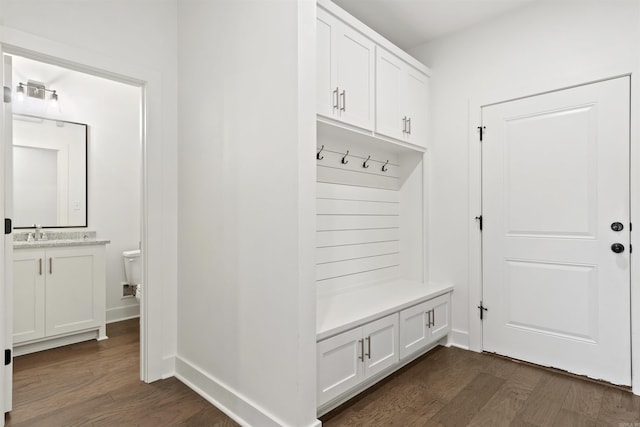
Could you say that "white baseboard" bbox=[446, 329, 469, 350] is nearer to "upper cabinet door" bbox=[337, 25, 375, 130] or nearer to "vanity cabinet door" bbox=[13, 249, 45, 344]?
"upper cabinet door" bbox=[337, 25, 375, 130]

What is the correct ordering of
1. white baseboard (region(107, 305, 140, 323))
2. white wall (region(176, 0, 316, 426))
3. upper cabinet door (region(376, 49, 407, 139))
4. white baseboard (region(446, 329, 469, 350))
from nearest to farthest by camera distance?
white wall (region(176, 0, 316, 426)) < upper cabinet door (region(376, 49, 407, 139)) < white baseboard (region(446, 329, 469, 350)) < white baseboard (region(107, 305, 140, 323))

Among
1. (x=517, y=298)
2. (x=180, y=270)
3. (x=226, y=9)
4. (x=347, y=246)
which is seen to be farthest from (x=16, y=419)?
(x=517, y=298)

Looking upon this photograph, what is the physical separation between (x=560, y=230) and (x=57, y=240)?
4.25m

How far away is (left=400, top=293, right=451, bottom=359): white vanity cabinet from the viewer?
237cm

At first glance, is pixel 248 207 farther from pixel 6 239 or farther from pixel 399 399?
pixel 399 399

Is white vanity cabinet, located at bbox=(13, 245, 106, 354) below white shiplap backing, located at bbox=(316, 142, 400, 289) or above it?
below

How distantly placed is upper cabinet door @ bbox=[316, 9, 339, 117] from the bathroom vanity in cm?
252

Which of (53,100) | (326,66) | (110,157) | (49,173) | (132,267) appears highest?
(53,100)

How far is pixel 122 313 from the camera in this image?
3717 mm

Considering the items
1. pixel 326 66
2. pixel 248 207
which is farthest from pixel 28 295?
pixel 326 66

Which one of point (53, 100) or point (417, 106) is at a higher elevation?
point (53, 100)

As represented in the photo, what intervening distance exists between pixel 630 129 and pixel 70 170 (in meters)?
4.63

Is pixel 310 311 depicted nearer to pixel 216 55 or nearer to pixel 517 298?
pixel 216 55

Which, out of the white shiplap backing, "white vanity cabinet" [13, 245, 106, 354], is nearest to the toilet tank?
"white vanity cabinet" [13, 245, 106, 354]
